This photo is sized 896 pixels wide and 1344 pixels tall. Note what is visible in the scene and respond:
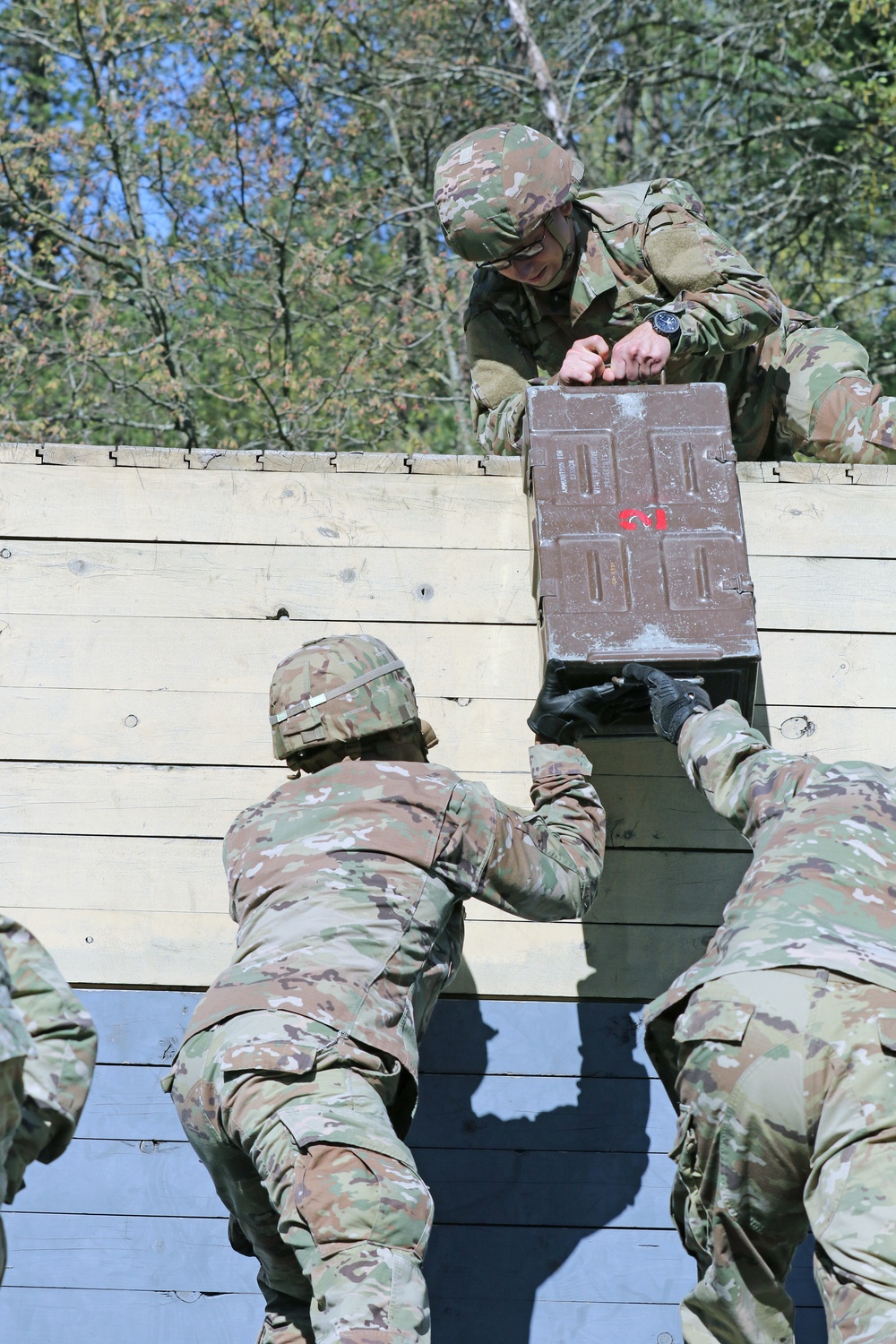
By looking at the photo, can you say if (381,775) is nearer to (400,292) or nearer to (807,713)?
(807,713)

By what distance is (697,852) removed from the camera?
14.3ft

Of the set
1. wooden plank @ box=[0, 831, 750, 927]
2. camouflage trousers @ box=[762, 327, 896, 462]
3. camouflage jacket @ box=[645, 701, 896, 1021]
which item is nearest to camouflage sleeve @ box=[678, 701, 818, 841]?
camouflage jacket @ box=[645, 701, 896, 1021]

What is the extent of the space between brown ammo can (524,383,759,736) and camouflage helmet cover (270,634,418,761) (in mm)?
473

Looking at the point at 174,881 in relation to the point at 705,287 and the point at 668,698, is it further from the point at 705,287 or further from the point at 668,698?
the point at 705,287

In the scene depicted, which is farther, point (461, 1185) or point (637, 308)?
point (637, 308)

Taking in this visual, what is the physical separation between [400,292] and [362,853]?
28.8 feet

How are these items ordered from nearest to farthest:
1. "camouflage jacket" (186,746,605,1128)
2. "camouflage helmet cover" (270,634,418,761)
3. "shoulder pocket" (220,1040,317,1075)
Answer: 1. "shoulder pocket" (220,1040,317,1075)
2. "camouflage jacket" (186,746,605,1128)
3. "camouflage helmet cover" (270,634,418,761)

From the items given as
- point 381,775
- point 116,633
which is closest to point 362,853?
point 381,775

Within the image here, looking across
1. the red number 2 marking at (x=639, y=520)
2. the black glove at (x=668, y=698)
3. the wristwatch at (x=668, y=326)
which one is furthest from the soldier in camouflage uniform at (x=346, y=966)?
the wristwatch at (x=668, y=326)

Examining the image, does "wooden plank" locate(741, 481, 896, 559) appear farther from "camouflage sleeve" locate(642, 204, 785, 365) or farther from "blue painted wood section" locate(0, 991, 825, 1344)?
"blue painted wood section" locate(0, 991, 825, 1344)

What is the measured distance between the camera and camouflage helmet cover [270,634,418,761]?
3.67 metres

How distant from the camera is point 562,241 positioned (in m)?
4.95

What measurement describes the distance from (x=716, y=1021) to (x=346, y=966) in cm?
78

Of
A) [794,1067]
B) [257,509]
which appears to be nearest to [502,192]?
[257,509]
